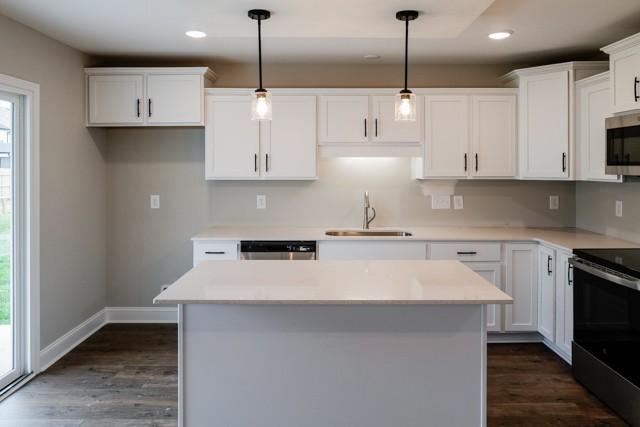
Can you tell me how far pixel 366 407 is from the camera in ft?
7.93

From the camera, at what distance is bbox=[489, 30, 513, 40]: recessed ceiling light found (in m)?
3.67

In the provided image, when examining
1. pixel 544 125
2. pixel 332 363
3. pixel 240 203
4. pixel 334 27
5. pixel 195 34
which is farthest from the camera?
pixel 240 203

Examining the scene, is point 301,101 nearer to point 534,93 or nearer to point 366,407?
point 534,93

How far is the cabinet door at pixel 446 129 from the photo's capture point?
4.46m

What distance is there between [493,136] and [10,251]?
12.1 feet

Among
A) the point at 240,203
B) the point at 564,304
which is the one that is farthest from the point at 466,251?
the point at 240,203

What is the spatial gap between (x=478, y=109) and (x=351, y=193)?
4.22 ft

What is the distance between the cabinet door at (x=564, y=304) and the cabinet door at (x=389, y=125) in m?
1.48

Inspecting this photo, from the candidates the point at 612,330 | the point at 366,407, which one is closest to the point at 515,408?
the point at 612,330

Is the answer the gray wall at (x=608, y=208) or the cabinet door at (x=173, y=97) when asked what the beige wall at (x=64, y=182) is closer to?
the cabinet door at (x=173, y=97)

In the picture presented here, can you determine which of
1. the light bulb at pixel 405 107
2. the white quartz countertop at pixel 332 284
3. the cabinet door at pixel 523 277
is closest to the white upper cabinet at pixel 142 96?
the white quartz countertop at pixel 332 284

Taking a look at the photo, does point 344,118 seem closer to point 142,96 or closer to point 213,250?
point 213,250

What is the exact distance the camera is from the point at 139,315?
4.84m

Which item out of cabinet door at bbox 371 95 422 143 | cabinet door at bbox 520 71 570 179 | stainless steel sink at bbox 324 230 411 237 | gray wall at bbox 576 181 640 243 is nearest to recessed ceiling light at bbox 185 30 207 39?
cabinet door at bbox 371 95 422 143
